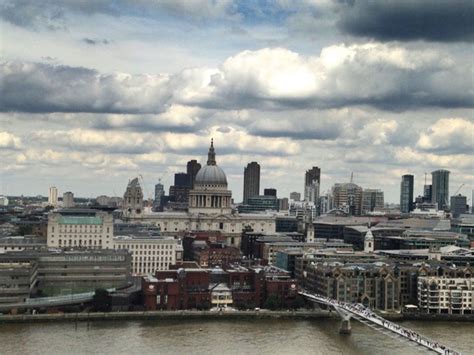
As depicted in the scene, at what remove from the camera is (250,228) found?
308 ft

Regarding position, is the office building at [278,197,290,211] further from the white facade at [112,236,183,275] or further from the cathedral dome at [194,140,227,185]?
the white facade at [112,236,183,275]

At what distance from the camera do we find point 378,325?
42.2m

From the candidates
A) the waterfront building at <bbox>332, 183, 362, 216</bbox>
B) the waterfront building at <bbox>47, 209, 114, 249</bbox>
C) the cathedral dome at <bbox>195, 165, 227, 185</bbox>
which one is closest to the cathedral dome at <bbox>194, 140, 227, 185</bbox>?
the cathedral dome at <bbox>195, 165, 227, 185</bbox>

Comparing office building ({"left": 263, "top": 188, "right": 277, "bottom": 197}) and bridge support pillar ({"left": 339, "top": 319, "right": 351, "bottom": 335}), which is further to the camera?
office building ({"left": 263, "top": 188, "right": 277, "bottom": 197})

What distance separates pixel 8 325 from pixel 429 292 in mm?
22751

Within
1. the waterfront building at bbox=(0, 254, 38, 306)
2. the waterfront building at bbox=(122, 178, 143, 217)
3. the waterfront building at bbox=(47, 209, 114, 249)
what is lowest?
the waterfront building at bbox=(0, 254, 38, 306)

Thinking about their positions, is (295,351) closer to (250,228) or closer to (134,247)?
(134,247)

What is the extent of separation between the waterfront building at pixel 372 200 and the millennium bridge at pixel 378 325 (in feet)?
442

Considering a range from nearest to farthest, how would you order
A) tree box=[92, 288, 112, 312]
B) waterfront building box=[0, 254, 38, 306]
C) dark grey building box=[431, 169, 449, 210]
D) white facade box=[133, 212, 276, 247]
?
waterfront building box=[0, 254, 38, 306] → tree box=[92, 288, 112, 312] → white facade box=[133, 212, 276, 247] → dark grey building box=[431, 169, 449, 210]

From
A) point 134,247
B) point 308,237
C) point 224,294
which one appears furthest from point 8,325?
point 308,237

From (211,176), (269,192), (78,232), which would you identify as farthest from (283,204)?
(78,232)

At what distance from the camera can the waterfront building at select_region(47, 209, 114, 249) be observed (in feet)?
229

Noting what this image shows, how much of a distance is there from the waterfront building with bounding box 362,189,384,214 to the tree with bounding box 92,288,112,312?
134469 mm

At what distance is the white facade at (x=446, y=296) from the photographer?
165ft
